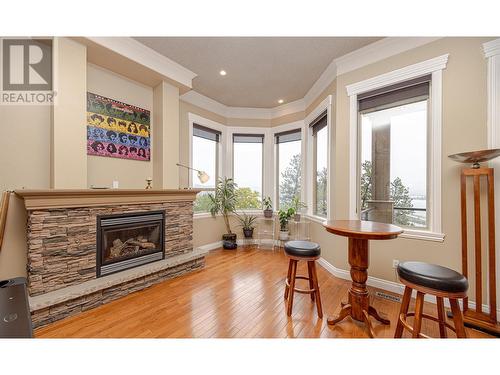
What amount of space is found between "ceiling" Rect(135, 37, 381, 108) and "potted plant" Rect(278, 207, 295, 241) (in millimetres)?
2181

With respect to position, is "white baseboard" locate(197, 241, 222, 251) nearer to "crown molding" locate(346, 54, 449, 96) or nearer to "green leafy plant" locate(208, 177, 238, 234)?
"green leafy plant" locate(208, 177, 238, 234)

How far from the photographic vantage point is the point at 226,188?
13.7 ft

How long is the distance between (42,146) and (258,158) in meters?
3.36

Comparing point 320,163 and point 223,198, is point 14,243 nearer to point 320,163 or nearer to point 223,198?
point 223,198

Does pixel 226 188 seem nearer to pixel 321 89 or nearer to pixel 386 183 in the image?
pixel 321 89

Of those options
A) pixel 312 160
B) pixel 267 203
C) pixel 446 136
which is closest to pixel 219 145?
pixel 267 203

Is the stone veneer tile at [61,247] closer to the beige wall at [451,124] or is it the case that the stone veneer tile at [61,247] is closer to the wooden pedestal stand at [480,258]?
the beige wall at [451,124]

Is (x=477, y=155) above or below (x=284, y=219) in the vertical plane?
above

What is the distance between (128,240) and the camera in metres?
2.58

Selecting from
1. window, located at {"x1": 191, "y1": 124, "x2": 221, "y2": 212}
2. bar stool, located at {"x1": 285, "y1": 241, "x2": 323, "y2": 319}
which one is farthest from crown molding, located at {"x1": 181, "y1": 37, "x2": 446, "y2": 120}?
bar stool, located at {"x1": 285, "y1": 241, "x2": 323, "y2": 319}

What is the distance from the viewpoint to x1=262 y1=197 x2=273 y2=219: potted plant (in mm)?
4262

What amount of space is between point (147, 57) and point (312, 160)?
2988 mm

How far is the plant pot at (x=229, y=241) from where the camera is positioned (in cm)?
407

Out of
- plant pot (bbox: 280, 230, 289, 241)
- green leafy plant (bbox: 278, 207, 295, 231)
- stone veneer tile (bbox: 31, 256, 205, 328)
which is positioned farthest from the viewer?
plant pot (bbox: 280, 230, 289, 241)
